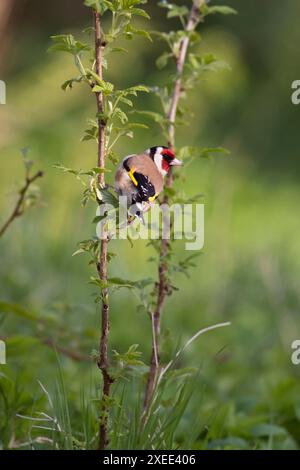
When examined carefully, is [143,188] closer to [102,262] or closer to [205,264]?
[102,262]

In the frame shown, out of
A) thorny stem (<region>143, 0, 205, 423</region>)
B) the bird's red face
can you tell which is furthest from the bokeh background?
the bird's red face

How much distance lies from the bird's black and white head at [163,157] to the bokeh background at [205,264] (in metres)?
0.25

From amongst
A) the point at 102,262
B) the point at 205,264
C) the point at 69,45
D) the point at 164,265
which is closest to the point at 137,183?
the point at 102,262

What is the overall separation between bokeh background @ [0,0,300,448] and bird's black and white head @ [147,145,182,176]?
9.8 inches

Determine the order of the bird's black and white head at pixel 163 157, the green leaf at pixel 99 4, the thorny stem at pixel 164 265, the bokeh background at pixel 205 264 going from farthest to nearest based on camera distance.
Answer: the bokeh background at pixel 205 264, the thorny stem at pixel 164 265, the bird's black and white head at pixel 163 157, the green leaf at pixel 99 4

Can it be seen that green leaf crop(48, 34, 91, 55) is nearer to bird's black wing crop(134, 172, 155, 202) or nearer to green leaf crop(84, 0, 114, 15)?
green leaf crop(84, 0, 114, 15)

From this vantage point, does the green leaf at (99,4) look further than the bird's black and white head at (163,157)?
No

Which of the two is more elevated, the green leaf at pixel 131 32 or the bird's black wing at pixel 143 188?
the green leaf at pixel 131 32

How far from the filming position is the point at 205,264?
169 inches

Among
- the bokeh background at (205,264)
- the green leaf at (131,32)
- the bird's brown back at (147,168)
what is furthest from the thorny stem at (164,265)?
the green leaf at (131,32)

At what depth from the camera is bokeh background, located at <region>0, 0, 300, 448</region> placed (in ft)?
7.64

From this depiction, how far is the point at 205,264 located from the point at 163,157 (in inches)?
104

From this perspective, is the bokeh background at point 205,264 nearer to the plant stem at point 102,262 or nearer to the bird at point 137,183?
the plant stem at point 102,262

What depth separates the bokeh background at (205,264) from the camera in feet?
7.64
